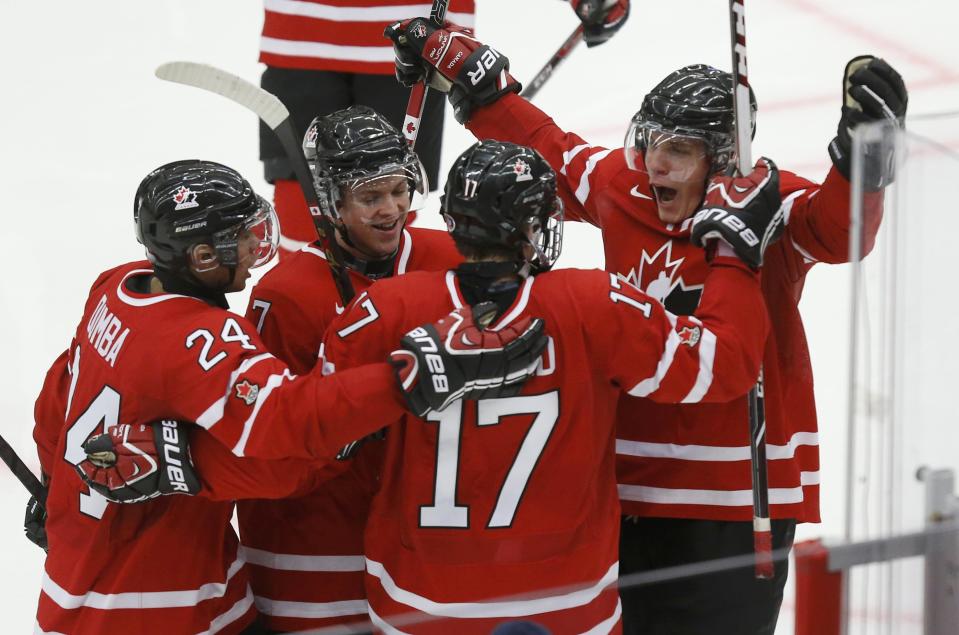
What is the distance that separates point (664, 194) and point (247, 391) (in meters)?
0.80

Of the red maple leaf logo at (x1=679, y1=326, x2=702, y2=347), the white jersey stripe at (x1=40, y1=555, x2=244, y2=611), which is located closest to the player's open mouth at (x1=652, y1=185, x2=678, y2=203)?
the red maple leaf logo at (x1=679, y1=326, x2=702, y2=347)

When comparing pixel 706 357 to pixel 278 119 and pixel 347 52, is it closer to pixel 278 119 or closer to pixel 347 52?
pixel 278 119

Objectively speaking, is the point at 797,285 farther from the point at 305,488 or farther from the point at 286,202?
the point at 286,202

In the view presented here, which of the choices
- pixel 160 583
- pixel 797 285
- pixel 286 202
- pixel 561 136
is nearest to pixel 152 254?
pixel 160 583

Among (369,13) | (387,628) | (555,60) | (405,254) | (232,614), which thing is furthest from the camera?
(369,13)

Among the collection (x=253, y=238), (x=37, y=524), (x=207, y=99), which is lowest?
(x=37, y=524)

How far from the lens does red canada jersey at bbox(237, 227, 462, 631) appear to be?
2162 millimetres

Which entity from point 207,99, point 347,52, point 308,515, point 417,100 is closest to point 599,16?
point 417,100

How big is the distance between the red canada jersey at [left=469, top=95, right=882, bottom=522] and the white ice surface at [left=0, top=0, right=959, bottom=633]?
137 cm

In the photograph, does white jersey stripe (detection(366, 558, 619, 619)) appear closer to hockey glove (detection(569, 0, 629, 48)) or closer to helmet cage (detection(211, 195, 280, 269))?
helmet cage (detection(211, 195, 280, 269))

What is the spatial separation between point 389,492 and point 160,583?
0.38 metres

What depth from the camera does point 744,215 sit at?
1984 millimetres

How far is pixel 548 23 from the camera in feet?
19.3

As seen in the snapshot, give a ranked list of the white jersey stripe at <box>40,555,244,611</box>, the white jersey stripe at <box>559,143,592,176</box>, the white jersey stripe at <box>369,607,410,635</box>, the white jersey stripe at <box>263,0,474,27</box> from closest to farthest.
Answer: the white jersey stripe at <box>369,607,410,635</box> → the white jersey stripe at <box>40,555,244,611</box> → the white jersey stripe at <box>559,143,592,176</box> → the white jersey stripe at <box>263,0,474,27</box>
